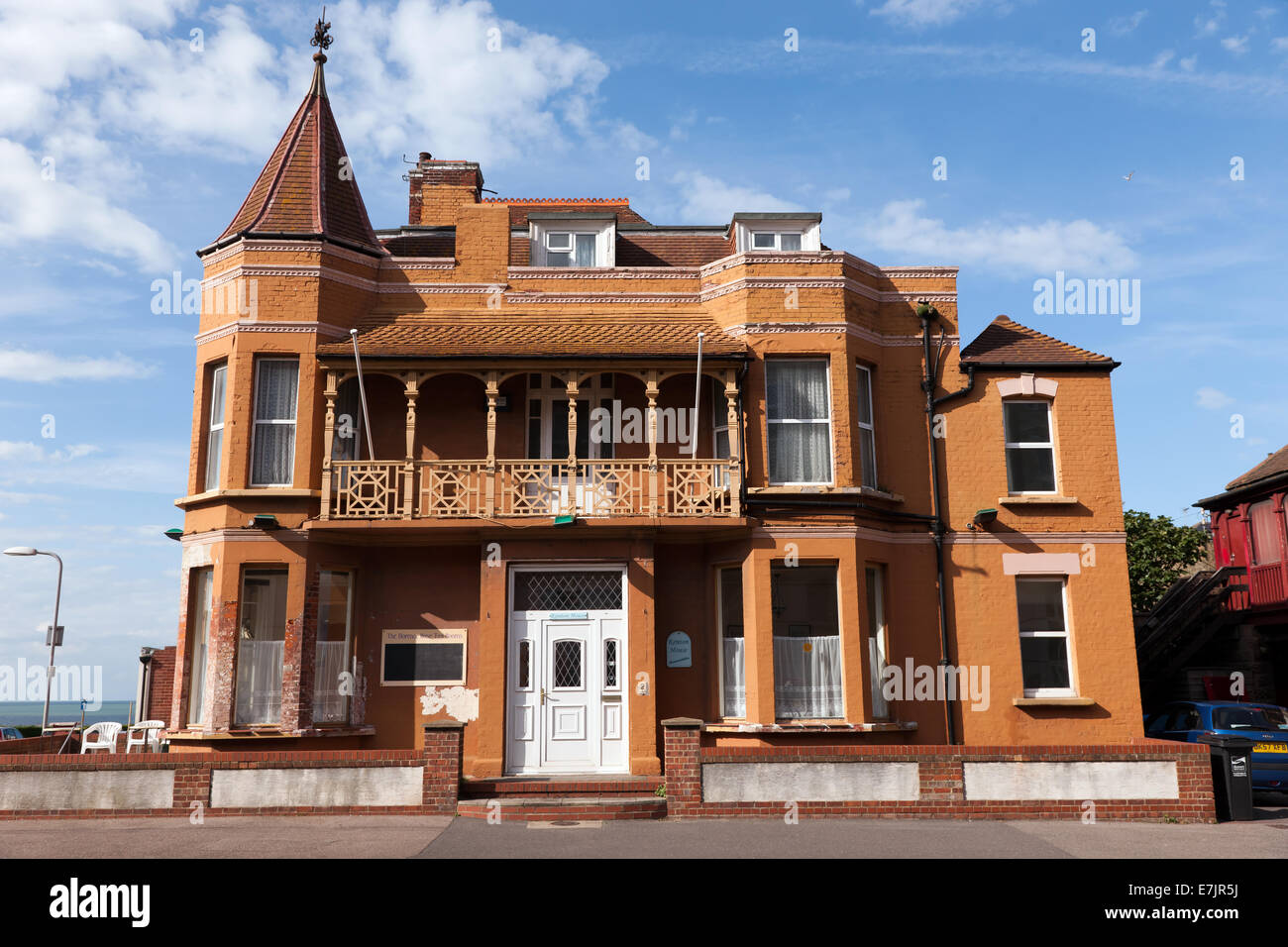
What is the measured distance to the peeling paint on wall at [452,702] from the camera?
15305 millimetres

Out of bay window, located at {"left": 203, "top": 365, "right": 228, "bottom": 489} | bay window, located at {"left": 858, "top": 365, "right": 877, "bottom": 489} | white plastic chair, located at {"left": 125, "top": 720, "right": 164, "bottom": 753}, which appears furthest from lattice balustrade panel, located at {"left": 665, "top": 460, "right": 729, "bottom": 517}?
white plastic chair, located at {"left": 125, "top": 720, "right": 164, "bottom": 753}

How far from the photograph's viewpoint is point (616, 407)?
655 inches

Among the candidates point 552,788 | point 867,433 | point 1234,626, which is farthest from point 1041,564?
point 1234,626

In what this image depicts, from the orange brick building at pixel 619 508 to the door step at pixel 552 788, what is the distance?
1039mm

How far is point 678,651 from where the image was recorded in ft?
51.1

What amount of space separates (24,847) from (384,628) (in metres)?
6.01

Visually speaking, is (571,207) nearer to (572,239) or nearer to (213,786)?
(572,239)

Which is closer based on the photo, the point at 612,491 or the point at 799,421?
the point at 612,491

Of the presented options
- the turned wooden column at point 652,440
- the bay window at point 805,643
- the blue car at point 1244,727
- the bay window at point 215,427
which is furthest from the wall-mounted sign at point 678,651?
the blue car at point 1244,727

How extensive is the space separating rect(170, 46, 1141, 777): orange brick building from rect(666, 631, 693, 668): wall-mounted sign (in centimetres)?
3

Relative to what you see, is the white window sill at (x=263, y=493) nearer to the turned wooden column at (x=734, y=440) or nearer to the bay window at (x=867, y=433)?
the turned wooden column at (x=734, y=440)

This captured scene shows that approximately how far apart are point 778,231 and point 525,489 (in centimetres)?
685
